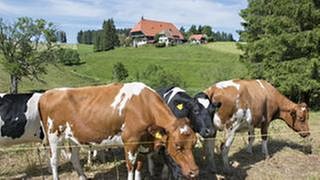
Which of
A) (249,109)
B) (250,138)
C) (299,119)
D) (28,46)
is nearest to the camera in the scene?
(249,109)

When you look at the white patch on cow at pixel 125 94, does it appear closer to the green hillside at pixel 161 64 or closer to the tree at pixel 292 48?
the tree at pixel 292 48

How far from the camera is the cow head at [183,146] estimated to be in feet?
24.2

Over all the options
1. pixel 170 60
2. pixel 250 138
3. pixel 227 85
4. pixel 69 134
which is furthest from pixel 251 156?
pixel 170 60

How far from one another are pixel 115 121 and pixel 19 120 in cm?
242

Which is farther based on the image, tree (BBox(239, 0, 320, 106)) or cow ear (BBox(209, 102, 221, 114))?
tree (BBox(239, 0, 320, 106))

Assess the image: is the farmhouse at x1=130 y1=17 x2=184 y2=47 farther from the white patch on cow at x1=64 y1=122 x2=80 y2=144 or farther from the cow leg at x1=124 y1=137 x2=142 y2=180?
the cow leg at x1=124 y1=137 x2=142 y2=180

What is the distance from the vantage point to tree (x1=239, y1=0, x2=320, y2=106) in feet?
83.5

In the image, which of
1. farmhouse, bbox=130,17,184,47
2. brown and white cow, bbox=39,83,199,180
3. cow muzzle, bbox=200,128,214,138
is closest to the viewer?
brown and white cow, bbox=39,83,199,180

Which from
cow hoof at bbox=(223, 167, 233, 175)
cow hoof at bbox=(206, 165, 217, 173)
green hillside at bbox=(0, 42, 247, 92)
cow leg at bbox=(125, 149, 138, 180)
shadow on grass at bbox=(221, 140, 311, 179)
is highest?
cow leg at bbox=(125, 149, 138, 180)

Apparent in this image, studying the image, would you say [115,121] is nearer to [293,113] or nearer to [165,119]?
Result: [165,119]

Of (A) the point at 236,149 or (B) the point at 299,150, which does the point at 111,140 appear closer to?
(A) the point at 236,149

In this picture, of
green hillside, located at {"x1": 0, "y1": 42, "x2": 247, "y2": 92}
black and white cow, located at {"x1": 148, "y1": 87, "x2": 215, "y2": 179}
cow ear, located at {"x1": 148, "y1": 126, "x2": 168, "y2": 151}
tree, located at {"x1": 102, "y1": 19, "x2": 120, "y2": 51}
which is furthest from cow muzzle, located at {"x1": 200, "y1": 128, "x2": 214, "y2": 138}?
tree, located at {"x1": 102, "y1": 19, "x2": 120, "y2": 51}

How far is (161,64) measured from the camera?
66.1 m

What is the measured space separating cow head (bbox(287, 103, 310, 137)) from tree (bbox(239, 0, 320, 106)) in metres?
13.8
